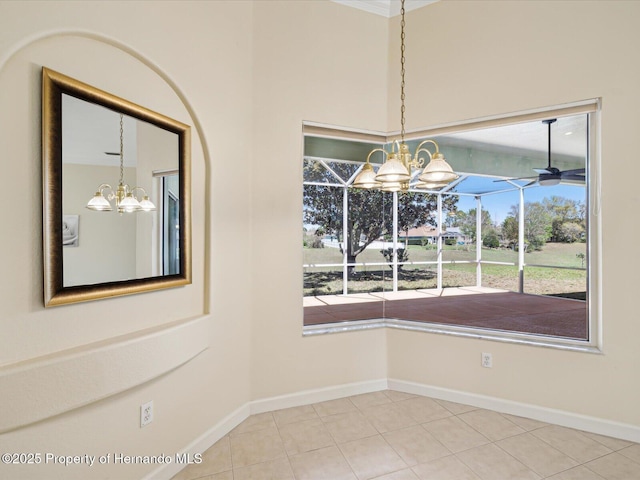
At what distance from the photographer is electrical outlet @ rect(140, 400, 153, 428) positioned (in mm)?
1834

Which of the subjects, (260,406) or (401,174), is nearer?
(401,174)

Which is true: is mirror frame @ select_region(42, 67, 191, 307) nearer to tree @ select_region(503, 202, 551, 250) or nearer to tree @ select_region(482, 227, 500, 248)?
tree @ select_region(482, 227, 500, 248)

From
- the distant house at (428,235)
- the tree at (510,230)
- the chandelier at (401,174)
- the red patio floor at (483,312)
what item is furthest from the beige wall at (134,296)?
the tree at (510,230)

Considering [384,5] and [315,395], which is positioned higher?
[384,5]

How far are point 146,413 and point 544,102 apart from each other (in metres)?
3.41

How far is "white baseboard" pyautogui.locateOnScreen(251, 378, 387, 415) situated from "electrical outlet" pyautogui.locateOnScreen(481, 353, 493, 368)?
0.89m

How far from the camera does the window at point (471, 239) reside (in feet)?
8.71

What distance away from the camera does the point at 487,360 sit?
2.84 metres

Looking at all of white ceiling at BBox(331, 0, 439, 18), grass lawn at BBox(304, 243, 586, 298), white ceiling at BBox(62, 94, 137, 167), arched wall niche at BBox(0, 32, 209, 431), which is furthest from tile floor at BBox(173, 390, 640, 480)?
white ceiling at BBox(331, 0, 439, 18)

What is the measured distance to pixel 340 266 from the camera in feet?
10.4

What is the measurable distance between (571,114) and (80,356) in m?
3.48

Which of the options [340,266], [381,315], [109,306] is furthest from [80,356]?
[381,315]

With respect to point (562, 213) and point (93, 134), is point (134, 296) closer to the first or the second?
point (93, 134)

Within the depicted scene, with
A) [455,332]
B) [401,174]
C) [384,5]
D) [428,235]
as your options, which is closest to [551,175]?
[428,235]
